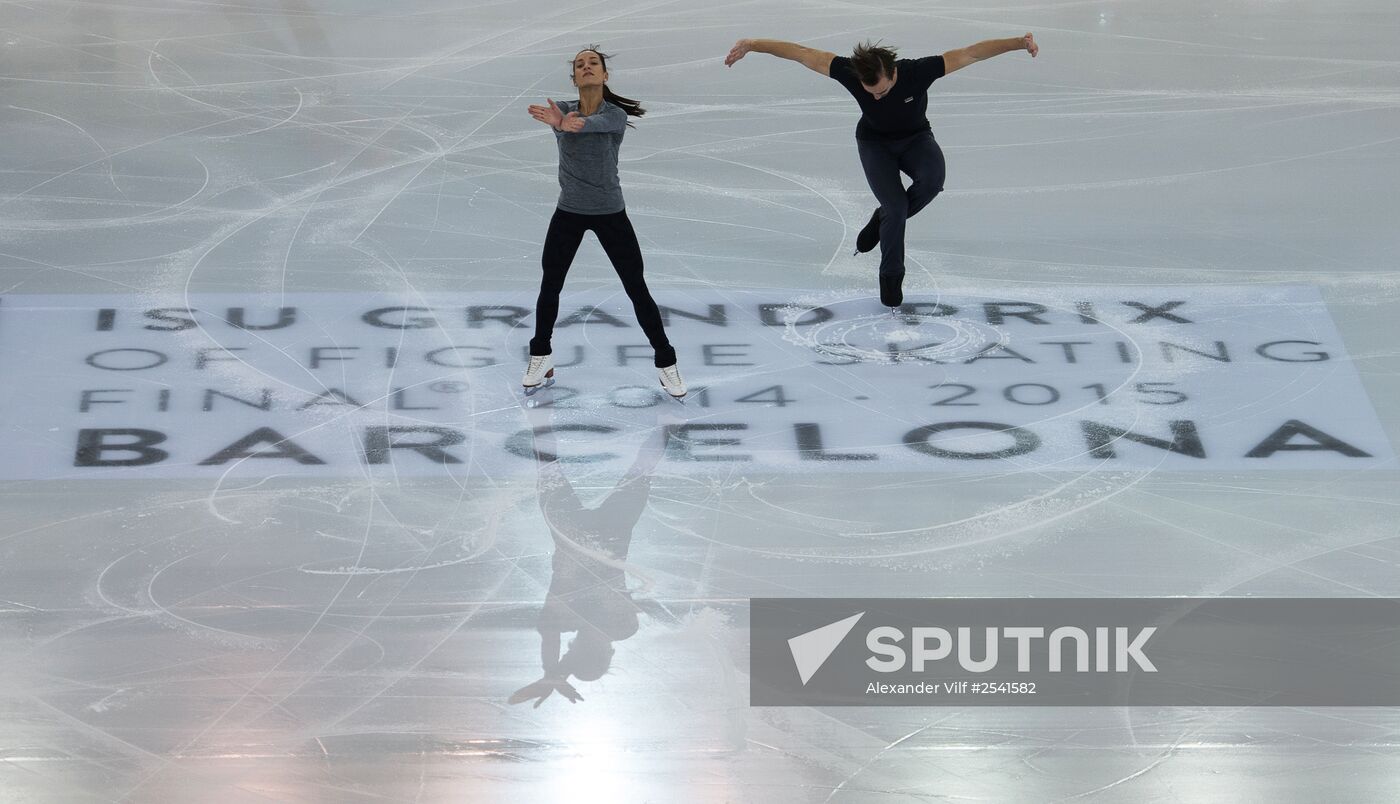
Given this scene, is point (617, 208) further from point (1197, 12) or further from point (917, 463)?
point (1197, 12)

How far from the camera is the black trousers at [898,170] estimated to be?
6.55 m

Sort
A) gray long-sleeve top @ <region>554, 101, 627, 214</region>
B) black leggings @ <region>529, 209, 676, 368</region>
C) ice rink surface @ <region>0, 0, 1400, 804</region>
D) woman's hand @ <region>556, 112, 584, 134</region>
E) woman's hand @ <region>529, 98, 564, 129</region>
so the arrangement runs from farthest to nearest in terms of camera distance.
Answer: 1. black leggings @ <region>529, 209, 676, 368</region>
2. gray long-sleeve top @ <region>554, 101, 627, 214</region>
3. woman's hand @ <region>556, 112, 584, 134</region>
4. woman's hand @ <region>529, 98, 564, 129</region>
5. ice rink surface @ <region>0, 0, 1400, 804</region>

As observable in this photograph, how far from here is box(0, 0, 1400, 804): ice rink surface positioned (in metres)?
4.17

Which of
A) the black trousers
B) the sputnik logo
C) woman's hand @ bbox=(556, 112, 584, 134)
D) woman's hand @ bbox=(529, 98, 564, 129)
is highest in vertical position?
woman's hand @ bbox=(529, 98, 564, 129)

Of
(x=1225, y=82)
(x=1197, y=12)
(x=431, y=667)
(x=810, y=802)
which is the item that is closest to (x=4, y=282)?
(x=431, y=667)

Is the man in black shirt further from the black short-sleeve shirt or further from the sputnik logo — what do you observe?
the sputnik logo

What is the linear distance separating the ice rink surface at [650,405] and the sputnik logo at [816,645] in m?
0.19

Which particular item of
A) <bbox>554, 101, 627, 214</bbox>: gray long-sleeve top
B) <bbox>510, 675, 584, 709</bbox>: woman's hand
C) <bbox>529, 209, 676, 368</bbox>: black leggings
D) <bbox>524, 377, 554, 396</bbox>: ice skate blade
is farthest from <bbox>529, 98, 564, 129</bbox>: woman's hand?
<bbox>510, 675, 584, 709</bbox>: woman's hand

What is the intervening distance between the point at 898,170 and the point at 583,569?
2510 mm

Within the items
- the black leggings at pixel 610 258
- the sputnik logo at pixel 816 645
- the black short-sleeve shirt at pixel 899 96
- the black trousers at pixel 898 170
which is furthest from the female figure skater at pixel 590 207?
the sputnik logo at pixel 816 645

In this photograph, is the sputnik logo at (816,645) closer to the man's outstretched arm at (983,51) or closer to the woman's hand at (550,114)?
the woman's hand at (550,114)

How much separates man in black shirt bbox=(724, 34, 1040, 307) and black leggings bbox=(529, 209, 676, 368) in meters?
0.97

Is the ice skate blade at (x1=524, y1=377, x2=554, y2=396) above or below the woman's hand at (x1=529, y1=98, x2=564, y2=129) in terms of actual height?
below

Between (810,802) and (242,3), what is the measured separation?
7.95 metres
